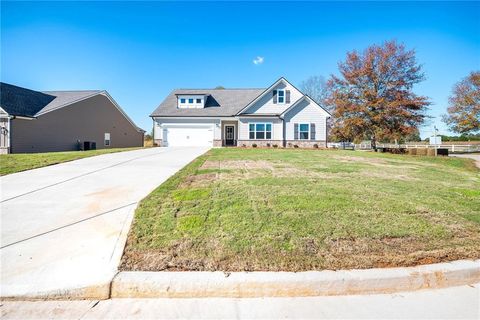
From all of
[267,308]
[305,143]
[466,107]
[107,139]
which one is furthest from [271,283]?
[466,107]

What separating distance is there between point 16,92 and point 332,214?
2725 cm

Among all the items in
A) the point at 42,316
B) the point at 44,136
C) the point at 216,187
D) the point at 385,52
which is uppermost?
the point at 385,52

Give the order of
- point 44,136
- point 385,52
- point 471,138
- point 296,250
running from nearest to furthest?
point 296,250 → point 44,136 → point 385,52 → point 471,138

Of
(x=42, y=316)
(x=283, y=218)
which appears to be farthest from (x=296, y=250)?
(x=42, y=316)

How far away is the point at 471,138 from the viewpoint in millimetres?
52750

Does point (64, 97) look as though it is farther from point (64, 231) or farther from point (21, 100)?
point (64, 231)

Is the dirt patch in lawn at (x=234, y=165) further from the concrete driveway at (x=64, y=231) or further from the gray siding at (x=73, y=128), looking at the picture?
the gray siding at (x=73, y=128)

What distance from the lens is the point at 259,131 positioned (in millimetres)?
26031

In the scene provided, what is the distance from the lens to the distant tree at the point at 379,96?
2253cm

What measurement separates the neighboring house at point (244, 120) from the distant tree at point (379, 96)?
244 centimetres

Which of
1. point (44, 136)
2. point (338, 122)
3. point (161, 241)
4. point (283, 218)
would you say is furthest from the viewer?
point (338, 122)

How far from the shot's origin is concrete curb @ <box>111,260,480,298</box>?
2.62 meters

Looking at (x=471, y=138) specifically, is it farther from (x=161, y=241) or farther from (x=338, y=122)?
(x=161, y=241)

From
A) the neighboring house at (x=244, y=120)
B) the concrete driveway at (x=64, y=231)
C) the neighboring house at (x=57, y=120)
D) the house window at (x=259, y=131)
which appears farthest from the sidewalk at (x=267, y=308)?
the house window at (x=259, y=131)
